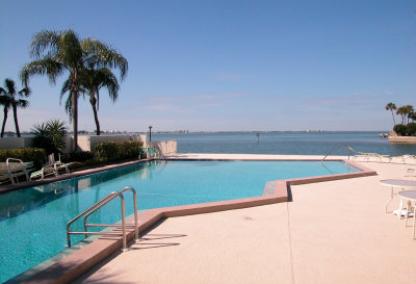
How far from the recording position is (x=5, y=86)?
1227 inches

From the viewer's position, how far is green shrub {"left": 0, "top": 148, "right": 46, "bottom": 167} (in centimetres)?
1079

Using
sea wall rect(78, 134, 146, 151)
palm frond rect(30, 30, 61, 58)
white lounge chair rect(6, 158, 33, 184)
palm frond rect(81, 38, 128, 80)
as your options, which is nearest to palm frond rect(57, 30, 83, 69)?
palm frond rect(30, 30, 61, 58)

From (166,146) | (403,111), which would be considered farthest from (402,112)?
(166,146)

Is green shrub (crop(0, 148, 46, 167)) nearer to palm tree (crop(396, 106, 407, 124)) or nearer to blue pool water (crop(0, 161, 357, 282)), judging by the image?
blue pool water (crop(0, 161, 357, 282))

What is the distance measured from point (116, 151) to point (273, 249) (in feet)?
44.4

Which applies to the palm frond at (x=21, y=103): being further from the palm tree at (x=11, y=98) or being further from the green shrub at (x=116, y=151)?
the green shrub at (x=116, y=151)

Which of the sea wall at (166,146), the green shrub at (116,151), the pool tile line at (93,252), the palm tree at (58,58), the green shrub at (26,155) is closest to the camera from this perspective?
the pool tile line at (93,252)

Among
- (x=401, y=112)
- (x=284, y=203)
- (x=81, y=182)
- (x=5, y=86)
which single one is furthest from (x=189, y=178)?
(x=401, y=112)

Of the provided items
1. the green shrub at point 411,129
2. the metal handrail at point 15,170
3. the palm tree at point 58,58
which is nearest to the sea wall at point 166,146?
the palm tree at point 58,58

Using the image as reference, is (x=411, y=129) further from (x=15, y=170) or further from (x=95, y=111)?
(x=15, y=170)

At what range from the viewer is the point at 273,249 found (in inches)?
157

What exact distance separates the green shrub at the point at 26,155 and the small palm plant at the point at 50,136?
1.40m

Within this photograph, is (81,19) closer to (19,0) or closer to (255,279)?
(19,0)

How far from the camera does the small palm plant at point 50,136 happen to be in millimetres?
13719
